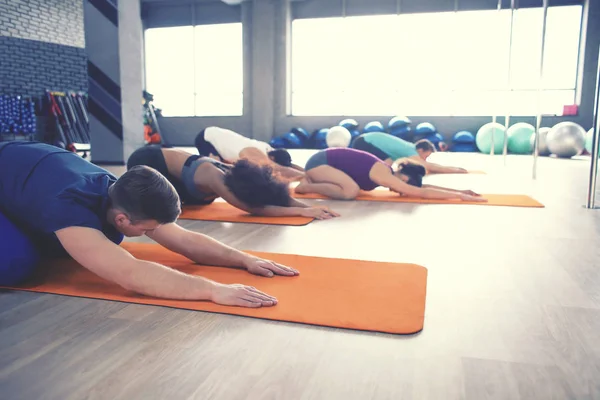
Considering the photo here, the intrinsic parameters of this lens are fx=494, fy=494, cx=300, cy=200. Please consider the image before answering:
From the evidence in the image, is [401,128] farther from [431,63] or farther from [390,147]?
[390,147]

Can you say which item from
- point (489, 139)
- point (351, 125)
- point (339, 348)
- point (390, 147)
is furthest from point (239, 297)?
point (351, 125)

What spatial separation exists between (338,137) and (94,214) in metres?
8.73

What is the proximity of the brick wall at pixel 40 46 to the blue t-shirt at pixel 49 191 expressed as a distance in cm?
922

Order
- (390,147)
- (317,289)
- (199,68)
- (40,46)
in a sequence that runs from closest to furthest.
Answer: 1. (317,289)
2. (390,147)
3. (40,46)
4. (199,68)

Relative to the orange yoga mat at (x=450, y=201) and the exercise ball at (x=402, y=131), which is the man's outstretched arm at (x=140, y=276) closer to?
the orange yoga mat at (x=450, y=201)

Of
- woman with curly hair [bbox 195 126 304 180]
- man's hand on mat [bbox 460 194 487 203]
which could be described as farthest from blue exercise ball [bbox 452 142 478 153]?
man's hand on mat [bbox 460 194 487 203]

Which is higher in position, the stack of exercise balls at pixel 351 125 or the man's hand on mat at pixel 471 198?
the stack of exercise balls at pixel 351 125

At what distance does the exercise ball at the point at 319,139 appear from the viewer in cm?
1104

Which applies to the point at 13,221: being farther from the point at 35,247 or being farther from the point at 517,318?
the point at 517,318

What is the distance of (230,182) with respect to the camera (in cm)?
309

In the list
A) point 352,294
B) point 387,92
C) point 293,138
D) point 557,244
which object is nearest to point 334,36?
point 387,92

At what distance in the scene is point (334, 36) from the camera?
11.7 m

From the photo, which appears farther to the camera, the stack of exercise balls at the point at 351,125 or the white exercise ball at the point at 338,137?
the stack of exercise balls at the point at 351,125

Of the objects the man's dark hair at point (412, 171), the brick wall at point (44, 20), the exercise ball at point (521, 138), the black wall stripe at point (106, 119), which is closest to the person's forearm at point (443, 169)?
the man's dark hair at point (412, 171)
